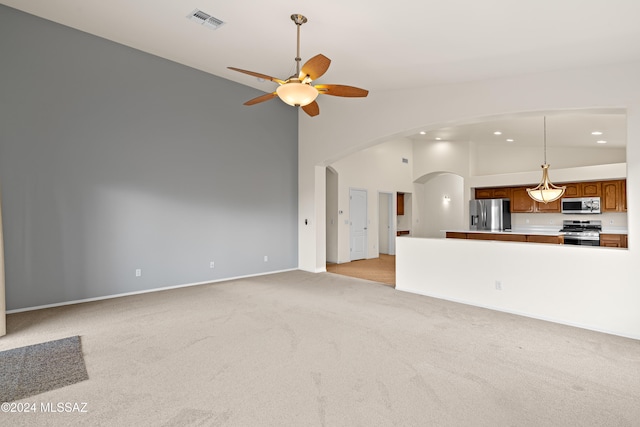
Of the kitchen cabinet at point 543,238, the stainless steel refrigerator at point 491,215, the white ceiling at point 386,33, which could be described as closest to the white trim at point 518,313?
the kitchen cabinet at point 543,238

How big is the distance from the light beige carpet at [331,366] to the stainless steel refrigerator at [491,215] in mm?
4672

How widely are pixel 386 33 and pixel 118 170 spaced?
410cm

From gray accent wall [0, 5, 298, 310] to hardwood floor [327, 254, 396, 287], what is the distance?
1.66 metres

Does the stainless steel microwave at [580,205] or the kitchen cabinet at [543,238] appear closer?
the kitchen cabinet at [543,238]

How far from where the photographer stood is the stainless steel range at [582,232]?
6.64 m

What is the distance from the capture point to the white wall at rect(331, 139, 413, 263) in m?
8.30

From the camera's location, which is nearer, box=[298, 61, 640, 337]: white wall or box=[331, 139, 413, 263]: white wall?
box=[298, 61, 640, 337]: white wall

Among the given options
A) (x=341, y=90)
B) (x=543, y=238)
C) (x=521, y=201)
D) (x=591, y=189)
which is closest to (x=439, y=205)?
(x=521, y=201)

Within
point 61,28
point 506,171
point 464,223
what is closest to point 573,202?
point 506,171

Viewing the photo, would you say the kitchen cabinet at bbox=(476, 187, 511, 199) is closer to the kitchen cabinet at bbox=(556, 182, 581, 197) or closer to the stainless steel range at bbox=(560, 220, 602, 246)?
the kitchen cabinet at bbox=(556, 182, 581, 197)

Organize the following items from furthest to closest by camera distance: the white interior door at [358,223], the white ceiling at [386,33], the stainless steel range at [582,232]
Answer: the white interior door at [358,223] < the stainless steel range at [582,232] < the white ceiling at [386,33]

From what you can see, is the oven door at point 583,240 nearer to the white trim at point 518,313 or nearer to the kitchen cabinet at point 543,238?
the kitchen cabinet at point 543,238

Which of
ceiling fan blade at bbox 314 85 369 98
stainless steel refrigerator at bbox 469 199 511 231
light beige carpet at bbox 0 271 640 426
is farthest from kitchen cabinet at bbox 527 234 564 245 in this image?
ceiling fan blade at bbox 314 85 369 98

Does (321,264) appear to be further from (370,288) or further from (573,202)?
(573,202)
